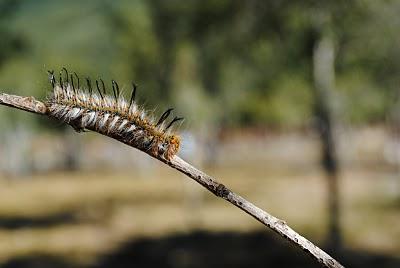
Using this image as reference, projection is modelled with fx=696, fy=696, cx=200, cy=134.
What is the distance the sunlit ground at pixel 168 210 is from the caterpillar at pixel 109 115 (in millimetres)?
24183

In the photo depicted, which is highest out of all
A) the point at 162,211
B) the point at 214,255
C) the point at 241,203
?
the point at 162,211

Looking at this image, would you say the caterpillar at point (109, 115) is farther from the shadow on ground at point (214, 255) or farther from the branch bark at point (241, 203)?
the shadow on ground at point (214, 255)

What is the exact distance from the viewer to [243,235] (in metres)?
30.8

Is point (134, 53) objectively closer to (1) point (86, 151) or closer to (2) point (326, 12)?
(2) point (326, 12)

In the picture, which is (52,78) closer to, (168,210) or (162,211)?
(162,211)

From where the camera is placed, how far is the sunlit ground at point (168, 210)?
2955cm

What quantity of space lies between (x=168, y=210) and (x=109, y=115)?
38647mm

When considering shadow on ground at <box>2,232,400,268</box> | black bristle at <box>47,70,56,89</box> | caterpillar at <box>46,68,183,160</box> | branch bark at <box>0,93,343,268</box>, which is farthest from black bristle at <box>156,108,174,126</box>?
shadow on ground at <box>2,232,400,268</box>

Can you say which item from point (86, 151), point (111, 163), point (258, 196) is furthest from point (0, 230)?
point (86, 151)

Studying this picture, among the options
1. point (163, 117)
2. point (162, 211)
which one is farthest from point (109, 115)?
point (162, 211)

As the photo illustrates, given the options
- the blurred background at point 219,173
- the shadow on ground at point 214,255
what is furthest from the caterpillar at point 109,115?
the shadow on ground at point 214,255

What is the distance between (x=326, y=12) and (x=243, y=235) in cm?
1333

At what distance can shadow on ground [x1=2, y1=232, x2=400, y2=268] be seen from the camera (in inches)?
960

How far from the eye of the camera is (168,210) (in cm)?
4003
